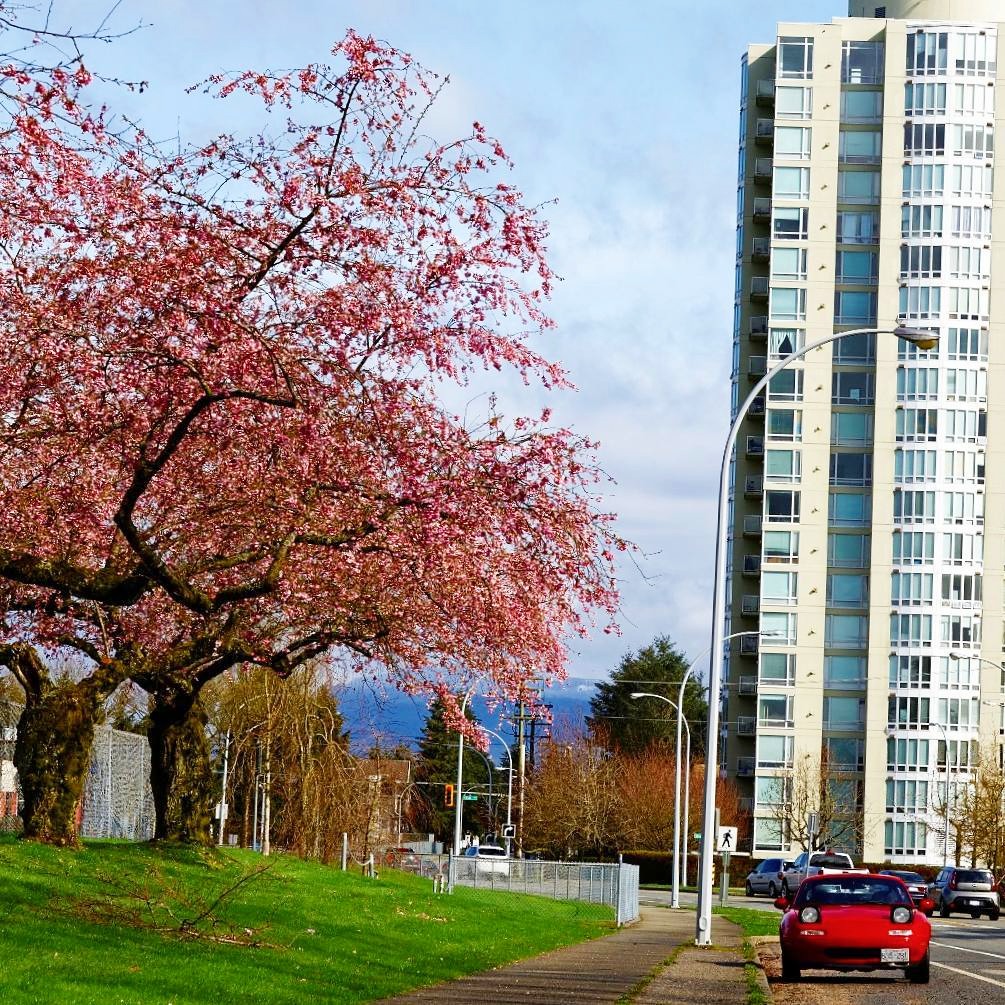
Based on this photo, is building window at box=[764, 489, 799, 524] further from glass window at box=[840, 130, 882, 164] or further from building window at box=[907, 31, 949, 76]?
building window at box=[907, 31, 949, 76]

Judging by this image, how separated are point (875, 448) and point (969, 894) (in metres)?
41.5

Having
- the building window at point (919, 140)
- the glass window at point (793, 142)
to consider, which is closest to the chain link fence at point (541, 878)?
the glass window at point (793, 142)

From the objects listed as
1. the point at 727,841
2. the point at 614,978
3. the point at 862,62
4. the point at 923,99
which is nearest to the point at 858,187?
the point at 923,99

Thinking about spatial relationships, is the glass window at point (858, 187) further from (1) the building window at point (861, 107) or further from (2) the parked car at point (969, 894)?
(2) the parked car at point (969, 894)

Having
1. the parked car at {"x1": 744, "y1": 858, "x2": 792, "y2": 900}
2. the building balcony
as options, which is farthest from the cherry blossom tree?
the building balcony

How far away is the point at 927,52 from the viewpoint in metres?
97.8

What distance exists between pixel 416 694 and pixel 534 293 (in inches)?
356

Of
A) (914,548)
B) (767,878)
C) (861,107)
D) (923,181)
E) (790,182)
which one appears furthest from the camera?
(790,182)

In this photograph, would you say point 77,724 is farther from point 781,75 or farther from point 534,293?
point 781,75

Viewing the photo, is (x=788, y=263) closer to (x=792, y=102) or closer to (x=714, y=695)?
(x=792, y=102)

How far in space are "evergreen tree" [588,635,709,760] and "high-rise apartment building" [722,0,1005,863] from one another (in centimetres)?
1858

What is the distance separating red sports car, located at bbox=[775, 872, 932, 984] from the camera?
22.8m

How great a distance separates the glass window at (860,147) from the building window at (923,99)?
7.67 ft

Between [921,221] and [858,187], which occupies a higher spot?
[858,187]
